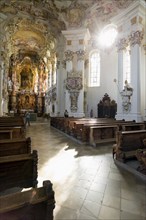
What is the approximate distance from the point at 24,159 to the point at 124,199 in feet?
5.39

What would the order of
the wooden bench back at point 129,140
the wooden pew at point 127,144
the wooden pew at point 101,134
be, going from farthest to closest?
the wooden pew at point 101,134, the wooden bench back at point 129,140, the wooden pew at point 127,144

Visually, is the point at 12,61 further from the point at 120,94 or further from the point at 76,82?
the point at 120,94

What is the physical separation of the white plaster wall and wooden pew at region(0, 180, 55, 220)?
Result: 47.2 feet

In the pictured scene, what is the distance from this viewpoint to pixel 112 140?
22.6 feet

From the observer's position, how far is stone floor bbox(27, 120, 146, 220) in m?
2.24

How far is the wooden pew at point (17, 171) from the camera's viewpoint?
228cm

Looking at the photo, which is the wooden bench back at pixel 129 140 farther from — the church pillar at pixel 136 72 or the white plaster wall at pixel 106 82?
the white plaster wall at pixel 106 82

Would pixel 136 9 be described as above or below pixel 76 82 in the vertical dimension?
above

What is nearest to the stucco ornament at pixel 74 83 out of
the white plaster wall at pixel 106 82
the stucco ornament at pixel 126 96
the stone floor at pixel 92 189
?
the white plaster wall at pixel 106 82

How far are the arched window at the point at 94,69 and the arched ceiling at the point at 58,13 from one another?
2260 mm

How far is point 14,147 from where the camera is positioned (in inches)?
119

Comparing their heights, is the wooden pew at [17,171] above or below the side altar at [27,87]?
below

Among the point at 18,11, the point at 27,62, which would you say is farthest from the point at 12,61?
the point at 18,11

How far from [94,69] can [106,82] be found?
2319 millimetres
